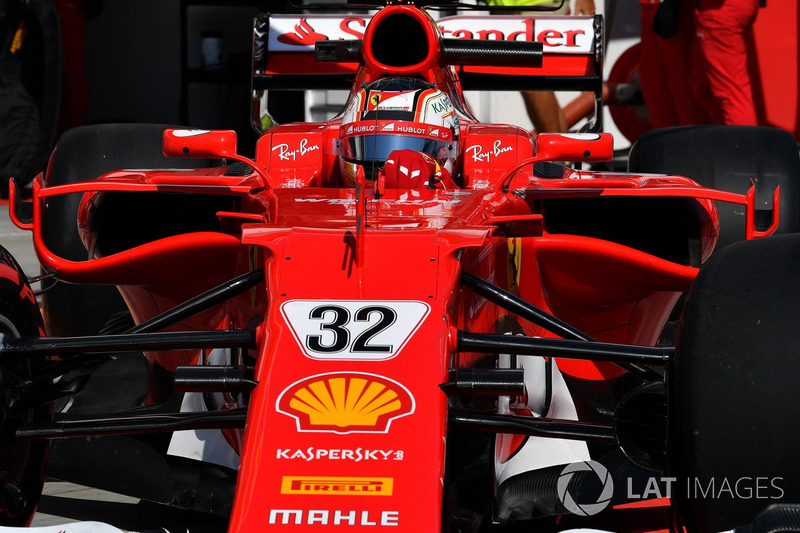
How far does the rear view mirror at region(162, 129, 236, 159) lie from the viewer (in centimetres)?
310

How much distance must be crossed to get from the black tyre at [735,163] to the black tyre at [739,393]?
2061mm

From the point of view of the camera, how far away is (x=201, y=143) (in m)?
3.11

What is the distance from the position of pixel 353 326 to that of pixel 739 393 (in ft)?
2.45

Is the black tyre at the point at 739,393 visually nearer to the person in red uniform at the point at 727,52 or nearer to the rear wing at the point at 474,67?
the rear wing at the point at 474,67

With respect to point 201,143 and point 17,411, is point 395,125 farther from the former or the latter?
point 17,411

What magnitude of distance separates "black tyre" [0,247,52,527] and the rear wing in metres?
2.38

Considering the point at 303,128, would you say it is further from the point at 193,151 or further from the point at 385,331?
the point at 385,331

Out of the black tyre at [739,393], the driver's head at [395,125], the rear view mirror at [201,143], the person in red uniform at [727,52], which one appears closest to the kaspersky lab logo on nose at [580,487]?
the black tyre at [739,393]

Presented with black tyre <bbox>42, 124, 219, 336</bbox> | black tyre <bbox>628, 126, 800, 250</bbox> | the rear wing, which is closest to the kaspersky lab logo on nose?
black tyre <bbox>628, 126, 800, 250</bbox>

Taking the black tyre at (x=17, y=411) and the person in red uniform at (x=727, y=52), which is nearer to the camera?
the black tyre at (x=17, y=411)

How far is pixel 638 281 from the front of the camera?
3191 mm

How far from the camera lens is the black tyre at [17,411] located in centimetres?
250

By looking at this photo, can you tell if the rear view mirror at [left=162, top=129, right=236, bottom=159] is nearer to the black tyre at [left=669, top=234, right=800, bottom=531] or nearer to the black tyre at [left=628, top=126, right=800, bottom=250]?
the black tyre at [left=669, top=234, right=800, bottom=531]

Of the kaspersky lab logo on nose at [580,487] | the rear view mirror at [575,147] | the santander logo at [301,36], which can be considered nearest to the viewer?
the kaspersky lab logo on nose at [580,487]
